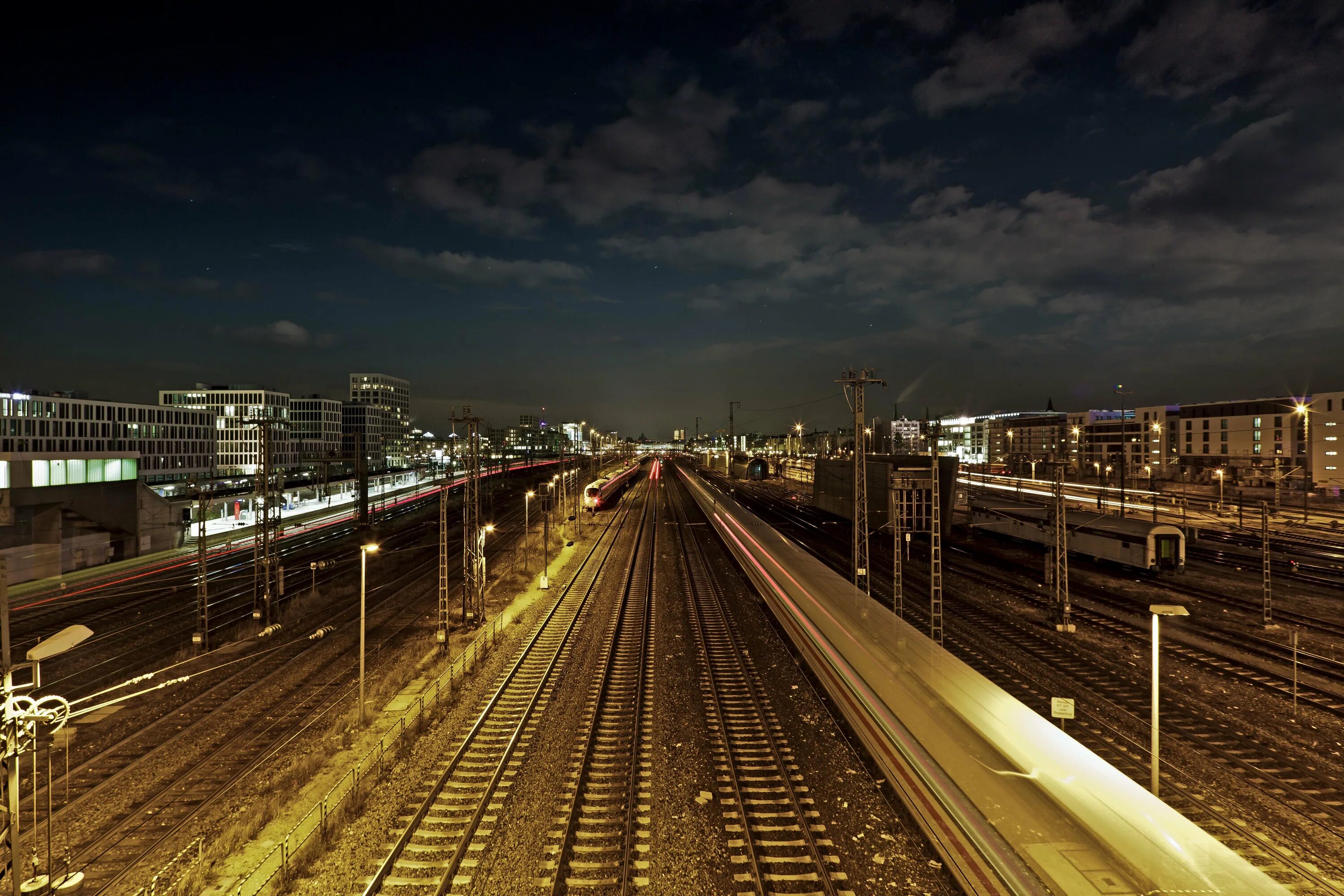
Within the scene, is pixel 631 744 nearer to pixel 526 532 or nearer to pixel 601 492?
pixel 526 532

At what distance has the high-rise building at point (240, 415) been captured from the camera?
113375 millimetres

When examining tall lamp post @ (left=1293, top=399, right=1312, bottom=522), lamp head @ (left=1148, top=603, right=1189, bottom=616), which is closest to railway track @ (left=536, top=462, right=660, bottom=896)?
lamp head @ (left=1148, top=603, right=1189, bottom=616)

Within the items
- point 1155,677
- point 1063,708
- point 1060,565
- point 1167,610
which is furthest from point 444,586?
point 1060,565

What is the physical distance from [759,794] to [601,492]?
5639 cm

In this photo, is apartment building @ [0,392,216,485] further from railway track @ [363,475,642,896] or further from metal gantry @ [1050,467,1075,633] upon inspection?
metal gantry @ [1050,467,1075,633]

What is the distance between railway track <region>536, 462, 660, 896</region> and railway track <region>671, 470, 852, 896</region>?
1731 mm

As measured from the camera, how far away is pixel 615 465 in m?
173

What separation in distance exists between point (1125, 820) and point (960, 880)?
3973 mm

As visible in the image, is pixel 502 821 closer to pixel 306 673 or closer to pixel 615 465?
pixel 306 673

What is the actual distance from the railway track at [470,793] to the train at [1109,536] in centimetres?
2134

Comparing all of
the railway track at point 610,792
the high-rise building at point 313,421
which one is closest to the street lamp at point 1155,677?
the railway track at point 610,792

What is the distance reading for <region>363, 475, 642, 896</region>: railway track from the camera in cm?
→ 1045

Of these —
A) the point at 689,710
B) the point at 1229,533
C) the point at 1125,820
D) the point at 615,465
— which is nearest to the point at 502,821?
the point at 689,710

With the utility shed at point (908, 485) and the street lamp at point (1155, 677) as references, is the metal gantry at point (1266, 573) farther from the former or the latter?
the street lamp at point (1155, 677)
